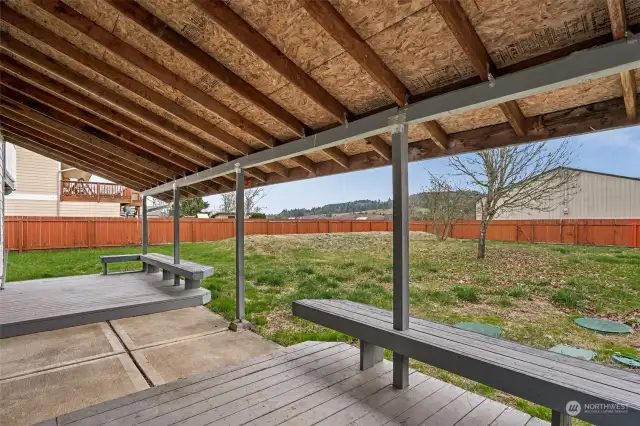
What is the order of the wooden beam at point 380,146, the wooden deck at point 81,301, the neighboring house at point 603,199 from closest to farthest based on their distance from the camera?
the wooden beam at point 380,146 → the wooden deck at point 81,301 → the neighboring house at point 603,199

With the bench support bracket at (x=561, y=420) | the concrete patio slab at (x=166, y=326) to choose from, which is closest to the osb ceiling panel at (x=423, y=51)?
the bench support bracket at (x=561, y=420)

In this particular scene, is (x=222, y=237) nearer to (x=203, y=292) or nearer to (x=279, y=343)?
(x=203, y=292)

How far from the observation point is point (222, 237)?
54.2 feet

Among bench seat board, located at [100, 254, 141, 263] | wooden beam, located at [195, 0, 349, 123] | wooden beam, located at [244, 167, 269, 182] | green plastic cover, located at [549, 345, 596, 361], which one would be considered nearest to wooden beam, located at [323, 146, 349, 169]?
wooden beam, located at [195, 0, 349, 123]

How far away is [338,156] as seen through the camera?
11.9 ft

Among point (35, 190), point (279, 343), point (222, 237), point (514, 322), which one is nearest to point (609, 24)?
point (279, 343)

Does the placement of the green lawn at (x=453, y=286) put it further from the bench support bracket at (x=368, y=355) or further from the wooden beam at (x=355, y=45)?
the wooden beam at (x=355, y=45)

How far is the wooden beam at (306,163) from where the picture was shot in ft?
13.3

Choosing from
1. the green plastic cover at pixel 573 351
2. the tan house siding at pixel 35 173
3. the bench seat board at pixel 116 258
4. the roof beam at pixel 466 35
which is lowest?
the green plastic cover at pixel 573 351

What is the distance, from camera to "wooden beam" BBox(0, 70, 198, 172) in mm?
3516

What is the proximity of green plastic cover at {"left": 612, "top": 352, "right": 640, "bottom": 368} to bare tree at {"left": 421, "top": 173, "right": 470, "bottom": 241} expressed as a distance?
7.04m

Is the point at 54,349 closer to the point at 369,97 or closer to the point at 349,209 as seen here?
the point at 369,97

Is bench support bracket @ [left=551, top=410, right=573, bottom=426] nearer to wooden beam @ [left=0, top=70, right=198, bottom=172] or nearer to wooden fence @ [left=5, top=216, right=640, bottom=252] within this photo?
wooden beam @ [left=0, top=70, right=198, bottom=172]

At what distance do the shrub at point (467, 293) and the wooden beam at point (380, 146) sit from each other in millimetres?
3650
